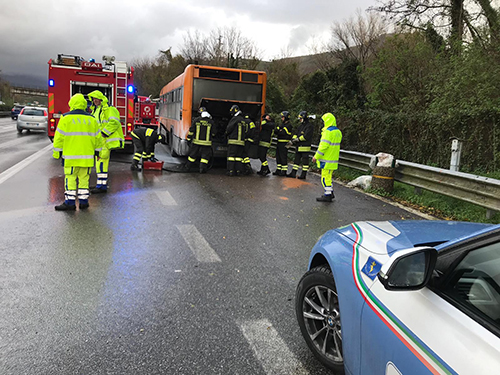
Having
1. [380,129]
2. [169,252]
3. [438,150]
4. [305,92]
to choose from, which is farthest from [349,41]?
[169,252]

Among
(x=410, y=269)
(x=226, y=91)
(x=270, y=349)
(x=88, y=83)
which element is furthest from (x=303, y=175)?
(x=410, y=269)

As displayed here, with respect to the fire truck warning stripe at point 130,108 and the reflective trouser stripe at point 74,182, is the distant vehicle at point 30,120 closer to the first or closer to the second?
the fire truck warning stripe at point 130,108

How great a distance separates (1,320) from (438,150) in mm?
9792

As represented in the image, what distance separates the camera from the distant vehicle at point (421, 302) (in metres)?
1.55

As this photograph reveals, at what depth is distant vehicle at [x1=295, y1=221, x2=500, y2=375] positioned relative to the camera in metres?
1.55

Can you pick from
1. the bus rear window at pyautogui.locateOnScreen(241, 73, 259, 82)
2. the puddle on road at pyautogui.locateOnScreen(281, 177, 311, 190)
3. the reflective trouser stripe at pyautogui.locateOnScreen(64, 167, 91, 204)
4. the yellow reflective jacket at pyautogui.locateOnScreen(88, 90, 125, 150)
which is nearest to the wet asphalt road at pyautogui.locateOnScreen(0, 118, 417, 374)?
the reflective trouser stripe at pyautogui.locateOnScreen(64, 167, 91, 204)

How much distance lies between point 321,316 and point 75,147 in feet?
17.7

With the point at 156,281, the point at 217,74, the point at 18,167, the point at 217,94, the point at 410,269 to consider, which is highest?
the point at 217,74

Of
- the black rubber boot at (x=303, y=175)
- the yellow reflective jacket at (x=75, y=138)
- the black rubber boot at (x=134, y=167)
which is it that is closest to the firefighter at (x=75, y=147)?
the yellow reflective jacket at (x=75, y=138)

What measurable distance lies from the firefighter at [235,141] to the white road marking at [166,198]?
11.0 ft

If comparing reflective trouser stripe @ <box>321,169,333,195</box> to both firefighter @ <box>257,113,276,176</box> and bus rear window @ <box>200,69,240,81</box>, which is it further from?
bus rear window @ <box>200,69,240,81</box>

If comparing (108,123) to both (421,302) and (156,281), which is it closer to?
(156,281)

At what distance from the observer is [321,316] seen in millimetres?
2889

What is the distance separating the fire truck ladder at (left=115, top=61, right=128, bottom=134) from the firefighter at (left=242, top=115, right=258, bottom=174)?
4.61 m
